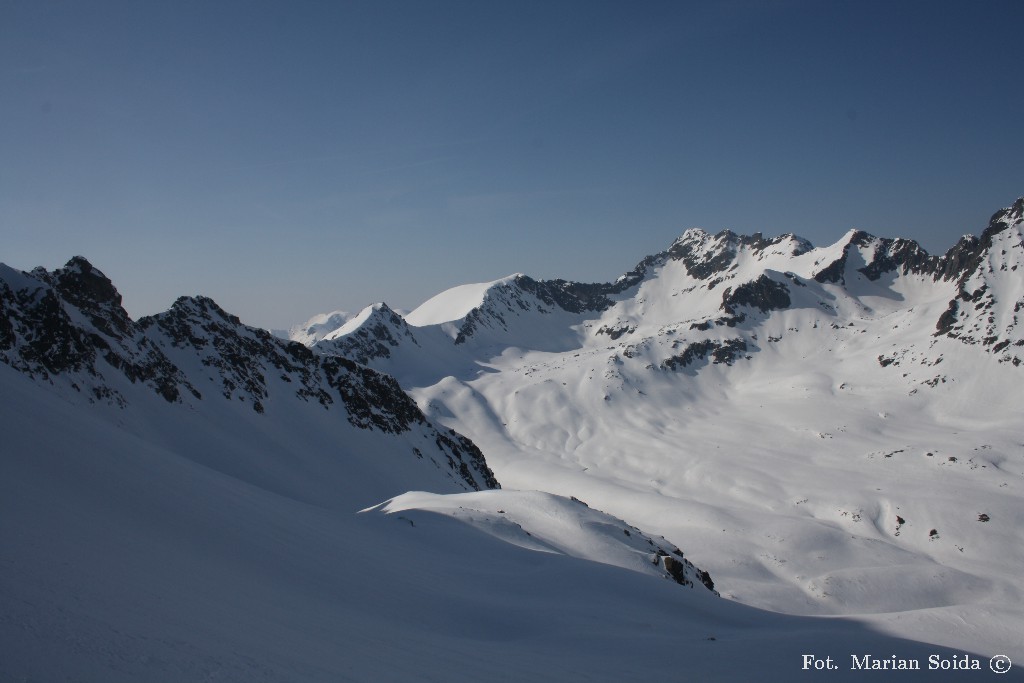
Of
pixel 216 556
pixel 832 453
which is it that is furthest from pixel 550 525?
pixel 832 453

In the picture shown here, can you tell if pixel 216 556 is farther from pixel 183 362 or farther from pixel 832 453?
pixel 832 453

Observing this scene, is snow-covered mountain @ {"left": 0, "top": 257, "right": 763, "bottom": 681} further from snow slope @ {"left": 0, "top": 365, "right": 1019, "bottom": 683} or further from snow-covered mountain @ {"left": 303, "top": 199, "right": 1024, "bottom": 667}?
snow-covered mountain @ {"left": 303, "top": 199, "right": 1024, "bottom": 667}

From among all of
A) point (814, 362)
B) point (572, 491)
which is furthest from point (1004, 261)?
point (572, 491)

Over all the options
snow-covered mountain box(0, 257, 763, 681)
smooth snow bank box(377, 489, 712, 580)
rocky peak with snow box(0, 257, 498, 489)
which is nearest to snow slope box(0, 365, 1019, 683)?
snow-covered mountain box(0, 257, 763, 681)

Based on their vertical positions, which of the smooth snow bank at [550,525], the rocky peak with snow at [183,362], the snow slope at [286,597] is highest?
the rocky peak with snow at [183,362]

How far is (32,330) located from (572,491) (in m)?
97.5

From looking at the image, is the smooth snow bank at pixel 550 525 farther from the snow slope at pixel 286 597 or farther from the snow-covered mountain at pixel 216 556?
the snow slope at pixel 286 597

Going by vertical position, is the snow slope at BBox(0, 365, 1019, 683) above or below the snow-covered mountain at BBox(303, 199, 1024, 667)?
below

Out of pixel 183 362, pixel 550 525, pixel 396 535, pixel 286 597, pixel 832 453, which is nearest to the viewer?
pixel 286 597

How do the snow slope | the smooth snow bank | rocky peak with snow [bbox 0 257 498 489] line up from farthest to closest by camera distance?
rocky peak with snow [bbox 0 257 498 489] → the smooth snow bank → the snow slope

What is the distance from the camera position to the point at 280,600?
12.3 metres

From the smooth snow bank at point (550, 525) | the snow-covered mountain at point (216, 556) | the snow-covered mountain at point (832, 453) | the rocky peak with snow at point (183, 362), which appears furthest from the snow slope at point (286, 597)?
the rocky peak with snow at point (183, 362)

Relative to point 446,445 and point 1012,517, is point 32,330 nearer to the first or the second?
point 446,445

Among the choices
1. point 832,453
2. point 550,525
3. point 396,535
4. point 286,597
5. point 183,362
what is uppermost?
point 832,453
